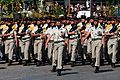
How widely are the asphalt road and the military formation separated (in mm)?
426

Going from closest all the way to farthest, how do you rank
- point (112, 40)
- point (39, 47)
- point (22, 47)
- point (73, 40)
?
point (112, 40), point (73, 40), point (39, 47), point (22, 47)

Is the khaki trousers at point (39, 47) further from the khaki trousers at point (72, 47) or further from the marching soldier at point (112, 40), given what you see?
the marching soldier at point (112, 40)

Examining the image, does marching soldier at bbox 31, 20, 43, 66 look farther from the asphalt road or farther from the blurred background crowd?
the blurred background crowd

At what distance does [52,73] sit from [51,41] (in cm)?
141

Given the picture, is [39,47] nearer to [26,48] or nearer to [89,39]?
[26,48]

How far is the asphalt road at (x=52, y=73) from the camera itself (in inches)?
635

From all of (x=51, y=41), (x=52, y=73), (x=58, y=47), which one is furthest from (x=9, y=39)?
(x=58, y=47)

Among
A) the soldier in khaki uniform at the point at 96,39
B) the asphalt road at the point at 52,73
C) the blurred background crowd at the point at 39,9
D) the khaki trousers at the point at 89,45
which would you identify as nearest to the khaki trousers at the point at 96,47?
the soldier in khaki uniform at the point at 96,39

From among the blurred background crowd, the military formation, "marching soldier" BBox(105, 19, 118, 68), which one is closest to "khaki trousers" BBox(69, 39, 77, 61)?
the military formation

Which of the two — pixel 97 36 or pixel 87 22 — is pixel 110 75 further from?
pixel 87 22

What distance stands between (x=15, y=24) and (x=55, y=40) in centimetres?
380

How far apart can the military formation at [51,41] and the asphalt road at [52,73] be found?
1.40 feet

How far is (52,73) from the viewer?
17.0 m

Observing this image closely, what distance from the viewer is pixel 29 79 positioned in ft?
51.9
